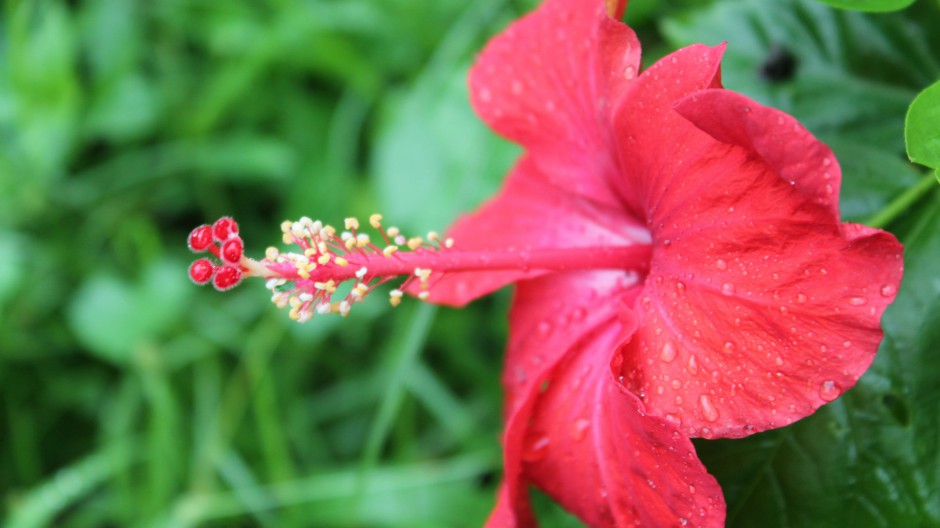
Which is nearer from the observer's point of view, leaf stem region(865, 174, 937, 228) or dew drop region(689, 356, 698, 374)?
dew drop region(689, 356, 698, 374)

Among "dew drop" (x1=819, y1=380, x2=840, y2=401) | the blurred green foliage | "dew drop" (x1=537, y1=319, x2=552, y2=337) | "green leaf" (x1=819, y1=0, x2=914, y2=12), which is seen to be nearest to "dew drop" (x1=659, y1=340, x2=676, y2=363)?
"dew drop" (x1=819, y1=380, x2=840, y2=401)

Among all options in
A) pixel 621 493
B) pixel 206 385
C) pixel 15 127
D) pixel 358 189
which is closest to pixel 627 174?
pixel 621 493

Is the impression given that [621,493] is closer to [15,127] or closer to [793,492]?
[793,492]

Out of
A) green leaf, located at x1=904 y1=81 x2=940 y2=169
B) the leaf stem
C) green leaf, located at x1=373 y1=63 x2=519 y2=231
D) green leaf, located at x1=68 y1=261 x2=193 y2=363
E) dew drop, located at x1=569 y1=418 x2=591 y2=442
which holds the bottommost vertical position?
the leaf stem

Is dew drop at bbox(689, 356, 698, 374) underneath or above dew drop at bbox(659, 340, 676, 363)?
underneath

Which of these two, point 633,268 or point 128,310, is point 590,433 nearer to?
point 633,268

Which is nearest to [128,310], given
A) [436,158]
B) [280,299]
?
[436,158]

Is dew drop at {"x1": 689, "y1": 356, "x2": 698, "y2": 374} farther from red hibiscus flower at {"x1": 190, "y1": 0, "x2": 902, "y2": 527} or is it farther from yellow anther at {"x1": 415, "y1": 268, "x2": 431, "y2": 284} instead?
yellow anther at {"x1": 415, "y1": 268, "x2": 431, "y2": 284}
